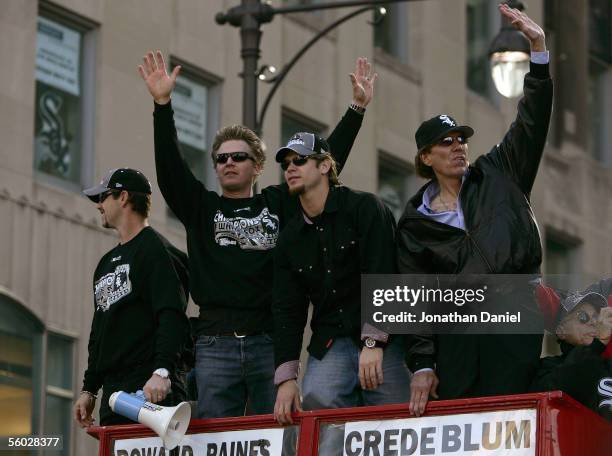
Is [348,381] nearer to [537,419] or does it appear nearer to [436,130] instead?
[436,130]

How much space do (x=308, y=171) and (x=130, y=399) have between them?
1463 mm

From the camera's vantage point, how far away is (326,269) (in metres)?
8.84

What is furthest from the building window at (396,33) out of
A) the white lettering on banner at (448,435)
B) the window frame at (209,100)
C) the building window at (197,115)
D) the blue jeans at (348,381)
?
the white lettering on banner at (448,435)

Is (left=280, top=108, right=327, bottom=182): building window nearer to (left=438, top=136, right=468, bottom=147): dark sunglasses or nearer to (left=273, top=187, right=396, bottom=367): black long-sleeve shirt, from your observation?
(left=273, top=187, right=396, bottom=367): black long-sleeve shirt

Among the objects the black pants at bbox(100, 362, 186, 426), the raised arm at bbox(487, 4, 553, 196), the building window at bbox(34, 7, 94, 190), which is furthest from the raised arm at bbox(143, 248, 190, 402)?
the building window at bbox(34, 7, 94, 190)

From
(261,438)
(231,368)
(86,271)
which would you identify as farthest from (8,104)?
(261,438)

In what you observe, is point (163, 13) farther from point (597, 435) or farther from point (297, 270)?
point (597, 435)

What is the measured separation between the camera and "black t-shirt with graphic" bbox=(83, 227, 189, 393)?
30.6 ft

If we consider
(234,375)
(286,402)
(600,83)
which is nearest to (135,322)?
(234,375)

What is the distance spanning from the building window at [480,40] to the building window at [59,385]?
12.8m

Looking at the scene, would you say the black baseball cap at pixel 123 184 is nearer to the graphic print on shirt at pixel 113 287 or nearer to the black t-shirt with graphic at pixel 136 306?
the black t-shirt with graphic at pixel 136 306

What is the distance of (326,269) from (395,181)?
748 inches

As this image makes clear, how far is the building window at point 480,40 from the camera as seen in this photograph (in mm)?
31000

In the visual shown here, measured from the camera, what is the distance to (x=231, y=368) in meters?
9.34
